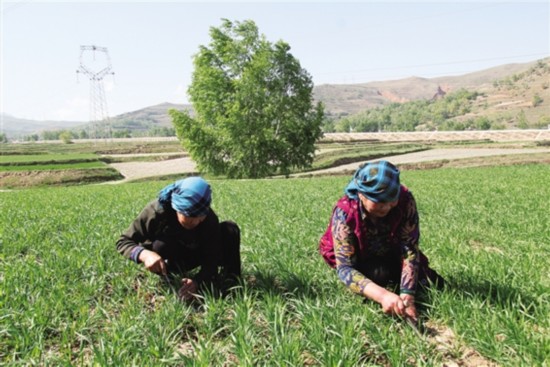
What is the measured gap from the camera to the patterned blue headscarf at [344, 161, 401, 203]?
2744 mm

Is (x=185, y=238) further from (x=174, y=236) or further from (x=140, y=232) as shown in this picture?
(x=140, y=232)

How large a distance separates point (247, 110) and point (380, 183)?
28.0m

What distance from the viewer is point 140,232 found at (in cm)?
347

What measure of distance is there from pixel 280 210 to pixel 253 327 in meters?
6.04

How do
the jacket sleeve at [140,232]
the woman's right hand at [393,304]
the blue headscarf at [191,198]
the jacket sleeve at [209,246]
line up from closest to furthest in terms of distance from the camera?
the woman's right hand at [393,304]
the blue headscarf at [191,198]
the jacket sleeve at [140,232]
the jacket sleeve at [209,246]

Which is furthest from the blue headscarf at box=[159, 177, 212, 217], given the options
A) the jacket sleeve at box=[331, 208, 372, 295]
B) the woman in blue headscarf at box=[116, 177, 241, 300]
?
the jacket sleeve at box=[331, 208, 372, 295]

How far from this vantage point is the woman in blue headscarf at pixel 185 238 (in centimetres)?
306

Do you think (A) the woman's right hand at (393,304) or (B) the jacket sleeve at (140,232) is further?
(B) the jacket sleeve at (140,232)

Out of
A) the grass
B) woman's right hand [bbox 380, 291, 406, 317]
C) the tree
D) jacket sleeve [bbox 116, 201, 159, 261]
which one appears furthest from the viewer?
the tree

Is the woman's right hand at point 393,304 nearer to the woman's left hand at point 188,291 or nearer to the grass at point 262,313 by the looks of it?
the grass at point 262,313

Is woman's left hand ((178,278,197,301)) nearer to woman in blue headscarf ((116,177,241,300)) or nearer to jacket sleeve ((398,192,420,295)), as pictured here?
woman in blue headscarf ((116,177,241,300))

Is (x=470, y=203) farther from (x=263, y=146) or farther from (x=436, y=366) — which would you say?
(x=263, y=146)

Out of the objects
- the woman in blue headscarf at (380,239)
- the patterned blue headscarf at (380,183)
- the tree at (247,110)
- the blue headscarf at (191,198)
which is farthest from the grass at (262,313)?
the tree at (247,110)

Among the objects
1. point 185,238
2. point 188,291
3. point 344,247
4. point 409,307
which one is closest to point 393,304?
point 409,307
